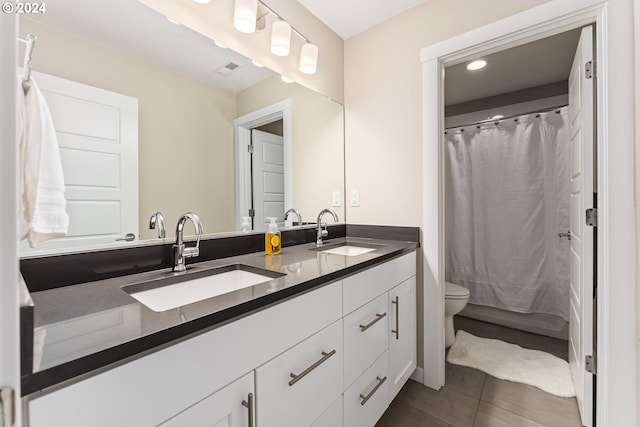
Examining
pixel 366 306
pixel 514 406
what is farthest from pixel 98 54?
pixel 514 406

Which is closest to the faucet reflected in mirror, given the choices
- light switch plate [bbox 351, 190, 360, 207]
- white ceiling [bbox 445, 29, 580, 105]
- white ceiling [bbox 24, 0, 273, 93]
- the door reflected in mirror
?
the door reflected in mirror

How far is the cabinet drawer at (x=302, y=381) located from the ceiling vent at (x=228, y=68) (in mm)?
1225

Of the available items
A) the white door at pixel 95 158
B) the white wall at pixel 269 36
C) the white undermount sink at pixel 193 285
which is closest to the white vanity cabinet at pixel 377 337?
the white undermount sink at pixel 193 285

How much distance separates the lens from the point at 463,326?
2.56 m

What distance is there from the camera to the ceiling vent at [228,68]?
4.30 ft

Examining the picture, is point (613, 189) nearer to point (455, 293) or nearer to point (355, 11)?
point (455, 293)

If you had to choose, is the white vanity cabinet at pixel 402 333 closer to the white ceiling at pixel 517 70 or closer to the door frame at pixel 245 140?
the door frame at pixel 245 140

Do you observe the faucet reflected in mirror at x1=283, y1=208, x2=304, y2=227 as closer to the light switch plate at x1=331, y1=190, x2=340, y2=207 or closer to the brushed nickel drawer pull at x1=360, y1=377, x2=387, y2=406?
the light switch plate at x1=331, y1=190, x2=340, y2=207

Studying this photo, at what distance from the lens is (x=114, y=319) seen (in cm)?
60

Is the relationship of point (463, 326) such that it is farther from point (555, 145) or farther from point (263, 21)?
point (263, 21)

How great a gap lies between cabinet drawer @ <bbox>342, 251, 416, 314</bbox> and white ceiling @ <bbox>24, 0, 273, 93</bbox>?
42.1 inches

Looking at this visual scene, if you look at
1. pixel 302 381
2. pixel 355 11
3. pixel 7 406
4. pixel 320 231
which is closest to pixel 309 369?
pixel 302 381

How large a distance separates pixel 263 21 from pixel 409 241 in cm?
149

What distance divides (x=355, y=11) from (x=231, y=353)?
6.54 feet
